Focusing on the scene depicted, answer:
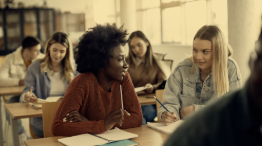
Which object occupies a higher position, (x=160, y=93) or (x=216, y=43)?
(x=216, y=43)

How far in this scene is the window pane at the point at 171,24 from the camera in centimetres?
650

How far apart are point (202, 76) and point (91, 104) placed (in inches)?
32.4

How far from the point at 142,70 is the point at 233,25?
1252 mm

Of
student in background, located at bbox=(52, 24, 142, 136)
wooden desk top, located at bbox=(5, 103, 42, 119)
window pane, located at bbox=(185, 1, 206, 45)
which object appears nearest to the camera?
student in background, located at bbox=(52, 24, 142, 136)

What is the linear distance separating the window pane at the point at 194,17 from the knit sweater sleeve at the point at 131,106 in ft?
13.8

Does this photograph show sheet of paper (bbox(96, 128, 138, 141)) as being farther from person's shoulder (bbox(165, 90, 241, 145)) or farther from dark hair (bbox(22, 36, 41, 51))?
dark hair (bbox(22, 36, 41, 51))

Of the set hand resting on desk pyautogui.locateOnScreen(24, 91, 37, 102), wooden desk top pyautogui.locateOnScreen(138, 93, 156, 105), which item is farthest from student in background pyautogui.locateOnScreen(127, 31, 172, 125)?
hand resting on desk pyautogui.locateOnScreen(24, 91, 37, 102)

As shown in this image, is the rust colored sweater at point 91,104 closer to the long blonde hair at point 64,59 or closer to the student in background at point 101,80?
the student in background at point 101,80

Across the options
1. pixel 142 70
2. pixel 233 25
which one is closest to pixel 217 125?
pixel 142 70

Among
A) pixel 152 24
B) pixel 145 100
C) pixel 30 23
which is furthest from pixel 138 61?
pixel 30 23

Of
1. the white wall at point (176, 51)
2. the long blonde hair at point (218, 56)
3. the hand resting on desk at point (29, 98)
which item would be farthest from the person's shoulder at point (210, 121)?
the white wall at point (176, 51)

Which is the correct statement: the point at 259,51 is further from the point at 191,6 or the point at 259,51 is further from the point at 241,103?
the point at 191,6

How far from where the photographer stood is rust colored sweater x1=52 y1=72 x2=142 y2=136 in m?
1.51

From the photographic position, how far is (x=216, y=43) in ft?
6.06
